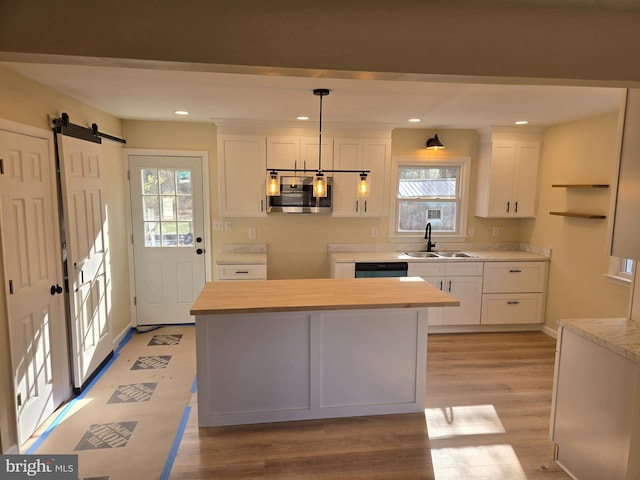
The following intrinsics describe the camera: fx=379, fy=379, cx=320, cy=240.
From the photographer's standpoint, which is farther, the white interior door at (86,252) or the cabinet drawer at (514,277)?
the cabinet drawer at (514,277)

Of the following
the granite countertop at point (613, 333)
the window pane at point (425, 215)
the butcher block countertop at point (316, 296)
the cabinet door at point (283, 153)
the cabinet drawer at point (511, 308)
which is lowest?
the cabinet drawer at point (511, 308)

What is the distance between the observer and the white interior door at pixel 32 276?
2.32 m

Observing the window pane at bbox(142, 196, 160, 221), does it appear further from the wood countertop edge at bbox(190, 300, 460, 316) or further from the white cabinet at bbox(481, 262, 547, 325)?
the white cabinet at bbox(481, 262, 547, 325)

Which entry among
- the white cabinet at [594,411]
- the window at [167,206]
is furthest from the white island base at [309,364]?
the window at [167,206]

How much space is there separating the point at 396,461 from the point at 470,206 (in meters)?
3.45

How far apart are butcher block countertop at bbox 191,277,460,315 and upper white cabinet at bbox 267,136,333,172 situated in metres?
1.75

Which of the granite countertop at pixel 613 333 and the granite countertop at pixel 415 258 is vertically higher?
the granite countertop at pixel 415 258

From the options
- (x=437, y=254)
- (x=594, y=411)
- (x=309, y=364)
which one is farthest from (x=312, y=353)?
(x=437, y=254)

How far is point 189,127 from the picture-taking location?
4371mm

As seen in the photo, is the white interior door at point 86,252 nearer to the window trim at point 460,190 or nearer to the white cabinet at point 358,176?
the white cabinet at point 358,176

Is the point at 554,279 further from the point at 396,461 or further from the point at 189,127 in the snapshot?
the point at 189,127

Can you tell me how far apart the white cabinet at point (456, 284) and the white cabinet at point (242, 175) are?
192 centimetres

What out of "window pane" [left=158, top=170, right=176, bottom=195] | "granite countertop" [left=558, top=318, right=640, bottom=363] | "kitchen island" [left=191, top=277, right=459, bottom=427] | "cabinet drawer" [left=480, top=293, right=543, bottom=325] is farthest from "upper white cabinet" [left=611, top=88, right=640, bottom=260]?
"window pane" [left=158, top=170, right=176, bottom=195]

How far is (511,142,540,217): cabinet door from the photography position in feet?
14.8
